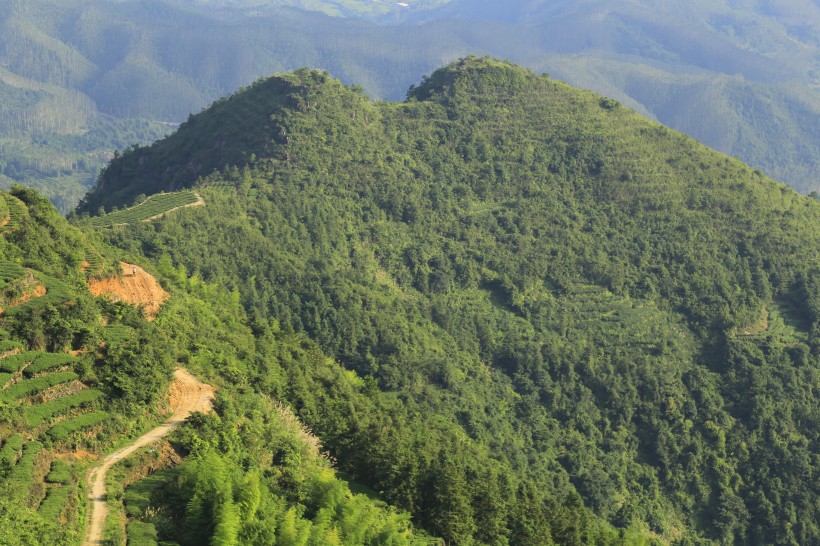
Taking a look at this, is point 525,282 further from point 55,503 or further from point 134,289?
point 55,503

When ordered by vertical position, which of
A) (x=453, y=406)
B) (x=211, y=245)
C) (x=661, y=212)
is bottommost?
(x=453, y=406)

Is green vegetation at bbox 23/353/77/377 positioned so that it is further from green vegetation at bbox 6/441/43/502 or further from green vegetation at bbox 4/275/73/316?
green vegetation at bbox 6/441/43/502

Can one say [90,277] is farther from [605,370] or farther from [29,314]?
[605,370]

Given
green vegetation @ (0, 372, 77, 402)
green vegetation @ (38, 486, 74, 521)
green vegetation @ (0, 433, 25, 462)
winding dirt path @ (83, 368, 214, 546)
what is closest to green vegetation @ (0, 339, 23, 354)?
green vegetation @ (0, 372, 77, 402)

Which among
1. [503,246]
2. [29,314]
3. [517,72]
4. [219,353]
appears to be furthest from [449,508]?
[517,72]

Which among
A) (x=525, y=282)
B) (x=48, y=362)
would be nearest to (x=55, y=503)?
(x=48, y=362)
